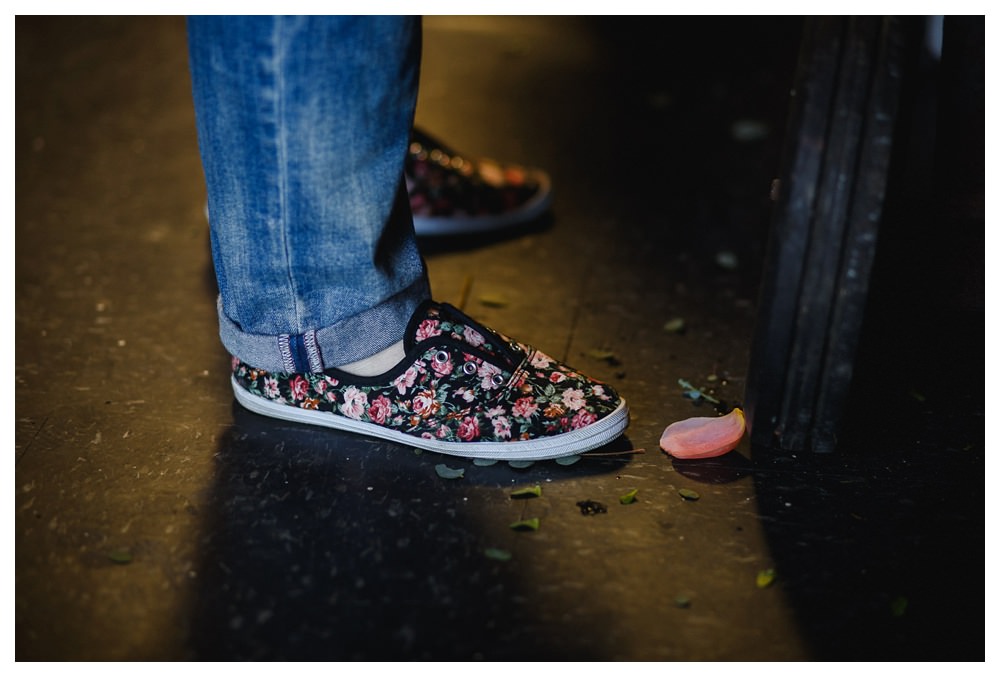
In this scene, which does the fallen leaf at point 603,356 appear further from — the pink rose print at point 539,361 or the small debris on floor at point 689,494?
the small debris on floor at point 689,494

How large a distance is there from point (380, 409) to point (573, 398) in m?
0.25

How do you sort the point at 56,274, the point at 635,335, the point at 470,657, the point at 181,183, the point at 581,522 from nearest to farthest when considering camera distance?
the point at 470,657, the point at 581,522, the point at 635,335, the point at 56,274, the point at 181,183

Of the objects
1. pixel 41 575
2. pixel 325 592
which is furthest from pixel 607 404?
pixel 41 575

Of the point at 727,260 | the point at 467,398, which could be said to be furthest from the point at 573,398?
the point at 727,260

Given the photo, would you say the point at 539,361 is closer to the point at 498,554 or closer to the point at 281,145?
the point at 498,554

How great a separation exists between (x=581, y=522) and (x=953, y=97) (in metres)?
0.75

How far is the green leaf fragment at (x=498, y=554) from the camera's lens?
1060mm

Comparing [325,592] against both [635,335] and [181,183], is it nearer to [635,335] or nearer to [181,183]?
[635,335]

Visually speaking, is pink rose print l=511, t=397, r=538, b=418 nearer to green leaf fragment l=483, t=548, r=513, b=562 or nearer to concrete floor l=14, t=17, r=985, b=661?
concrete floor l=14, t=17, r=985, b=661

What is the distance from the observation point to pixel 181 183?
6.66ft

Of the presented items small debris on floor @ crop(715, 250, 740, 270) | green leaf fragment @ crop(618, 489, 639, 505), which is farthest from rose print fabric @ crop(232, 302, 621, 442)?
small debris on floor @ crop(715, 250, 740, 270)

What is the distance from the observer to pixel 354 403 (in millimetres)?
1236

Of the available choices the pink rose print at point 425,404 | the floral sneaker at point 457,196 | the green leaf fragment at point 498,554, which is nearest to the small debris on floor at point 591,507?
the green leaf fragment at point 498,554

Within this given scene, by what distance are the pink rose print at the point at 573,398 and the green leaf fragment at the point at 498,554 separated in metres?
0.22
